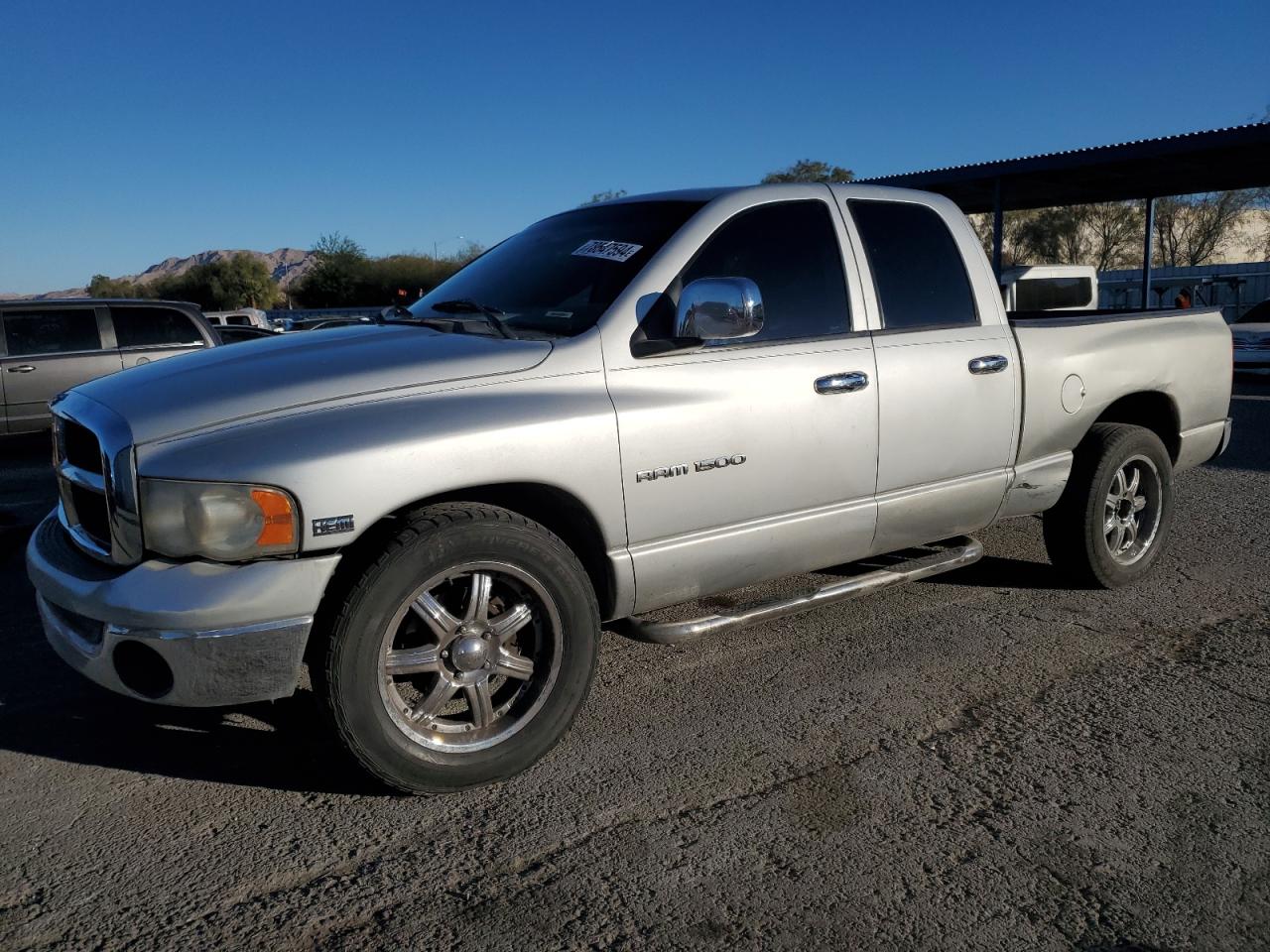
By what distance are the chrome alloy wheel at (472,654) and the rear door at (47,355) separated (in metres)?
9.21

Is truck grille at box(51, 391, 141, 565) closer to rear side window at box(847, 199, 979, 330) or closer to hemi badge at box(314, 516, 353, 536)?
hemi badge at box(314, 516, 353, 536)

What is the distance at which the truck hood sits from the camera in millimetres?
2881

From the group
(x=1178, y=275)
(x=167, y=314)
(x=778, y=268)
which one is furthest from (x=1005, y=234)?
(x=778, y=268)

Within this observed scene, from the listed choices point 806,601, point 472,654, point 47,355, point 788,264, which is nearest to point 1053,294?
point 788,264

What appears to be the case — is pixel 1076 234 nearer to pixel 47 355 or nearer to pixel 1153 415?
pixel 47 355

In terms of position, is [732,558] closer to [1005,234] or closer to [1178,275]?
[1178,275]

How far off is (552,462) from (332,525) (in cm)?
70

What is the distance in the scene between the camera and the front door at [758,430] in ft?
11.1

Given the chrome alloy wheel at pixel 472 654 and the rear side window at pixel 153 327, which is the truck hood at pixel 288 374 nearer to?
the chrome alloy wheel at pixel 472 654

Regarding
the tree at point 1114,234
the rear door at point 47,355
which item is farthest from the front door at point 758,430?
the tree at point 1114,234

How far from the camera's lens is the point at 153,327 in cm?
1136

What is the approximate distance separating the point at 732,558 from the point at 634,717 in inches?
26.8

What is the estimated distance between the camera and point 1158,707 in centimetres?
367

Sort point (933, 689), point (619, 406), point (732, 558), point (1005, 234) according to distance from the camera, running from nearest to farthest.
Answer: point (619, 406), point (732, 558), point (933, 689), point (1005, 234)
